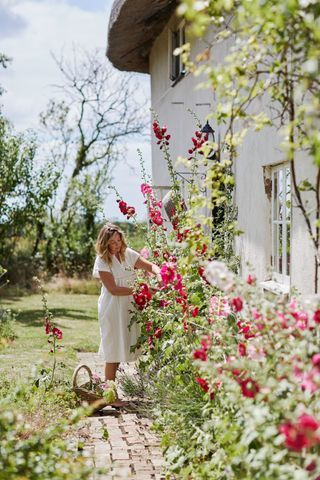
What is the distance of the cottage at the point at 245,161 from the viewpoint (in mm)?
4992

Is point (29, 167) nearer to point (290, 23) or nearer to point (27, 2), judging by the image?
point (27, 2)

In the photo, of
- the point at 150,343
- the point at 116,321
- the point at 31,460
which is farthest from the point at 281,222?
the point at 31,460

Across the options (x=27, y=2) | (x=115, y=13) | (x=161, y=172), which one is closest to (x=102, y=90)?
(x=27, y=2)

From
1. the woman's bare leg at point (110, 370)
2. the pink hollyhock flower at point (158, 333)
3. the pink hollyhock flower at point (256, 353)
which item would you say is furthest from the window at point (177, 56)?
the pink hollyhock flower at point (256, 353)

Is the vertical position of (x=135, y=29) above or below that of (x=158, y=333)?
above

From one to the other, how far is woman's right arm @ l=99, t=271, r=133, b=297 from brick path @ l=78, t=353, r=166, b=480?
934 mm

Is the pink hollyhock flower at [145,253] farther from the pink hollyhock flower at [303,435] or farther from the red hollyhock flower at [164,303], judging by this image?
the pink hollyhock flower at [303,435]

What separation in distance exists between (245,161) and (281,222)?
37.9 inches

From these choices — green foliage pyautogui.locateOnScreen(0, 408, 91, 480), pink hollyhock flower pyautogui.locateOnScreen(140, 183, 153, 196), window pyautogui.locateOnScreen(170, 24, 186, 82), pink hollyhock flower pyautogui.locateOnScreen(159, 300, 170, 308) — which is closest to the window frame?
window pyautogui.locateOnScreen(170, 24, 186, 82)

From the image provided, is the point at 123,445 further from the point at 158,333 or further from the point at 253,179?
the point at 253,179

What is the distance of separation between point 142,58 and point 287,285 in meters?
8.82

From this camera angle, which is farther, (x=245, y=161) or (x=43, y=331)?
(x=43, y=331)

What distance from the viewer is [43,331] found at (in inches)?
428

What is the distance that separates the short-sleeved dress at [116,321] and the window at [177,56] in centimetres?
425
